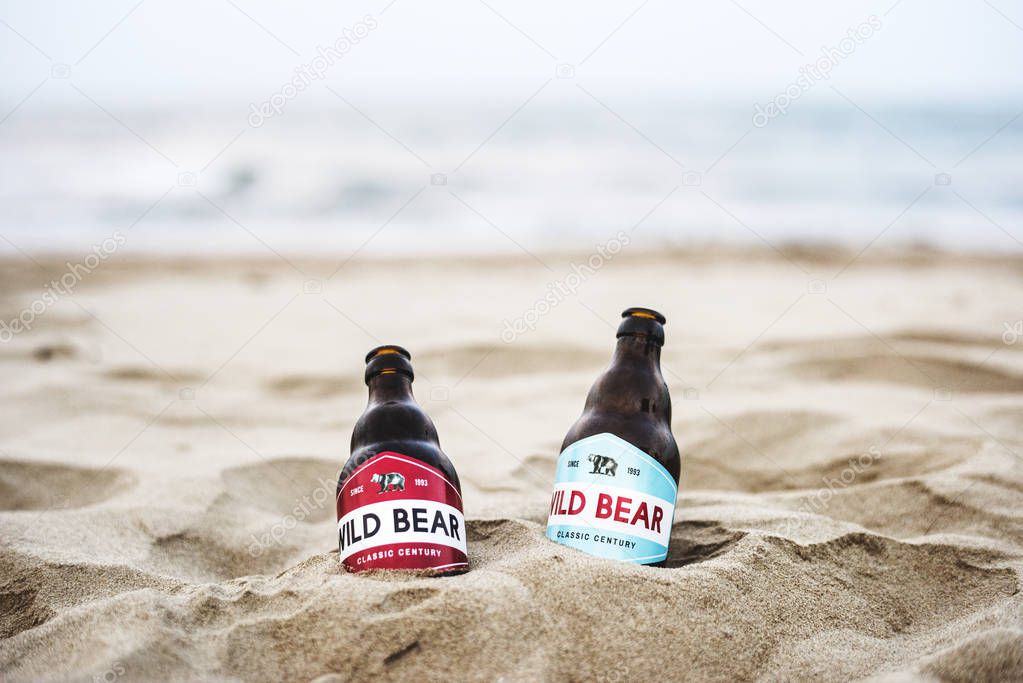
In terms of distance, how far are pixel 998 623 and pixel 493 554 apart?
1.11 meters

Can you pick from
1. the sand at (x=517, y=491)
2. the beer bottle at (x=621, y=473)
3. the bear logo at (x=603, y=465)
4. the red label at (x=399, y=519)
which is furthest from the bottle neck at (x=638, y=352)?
the red label at (x=399, y=519)

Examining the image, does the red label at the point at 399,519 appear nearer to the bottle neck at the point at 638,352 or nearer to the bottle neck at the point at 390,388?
the bottle neck at the point at 390,388

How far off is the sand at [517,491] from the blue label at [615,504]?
10cm

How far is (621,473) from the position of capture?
6.44 ft

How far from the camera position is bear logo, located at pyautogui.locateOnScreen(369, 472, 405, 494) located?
1.88 m

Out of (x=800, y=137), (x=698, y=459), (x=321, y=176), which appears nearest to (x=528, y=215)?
(x=321, y=176)

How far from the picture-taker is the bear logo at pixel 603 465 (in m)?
1.97

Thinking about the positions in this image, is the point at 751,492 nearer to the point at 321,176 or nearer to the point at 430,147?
the point at 321,176

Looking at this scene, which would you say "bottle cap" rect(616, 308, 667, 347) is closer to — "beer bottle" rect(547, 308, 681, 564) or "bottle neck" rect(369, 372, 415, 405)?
"beer bottle" rect(547, 308, 681, 564)

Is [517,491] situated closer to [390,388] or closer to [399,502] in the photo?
[390,388]

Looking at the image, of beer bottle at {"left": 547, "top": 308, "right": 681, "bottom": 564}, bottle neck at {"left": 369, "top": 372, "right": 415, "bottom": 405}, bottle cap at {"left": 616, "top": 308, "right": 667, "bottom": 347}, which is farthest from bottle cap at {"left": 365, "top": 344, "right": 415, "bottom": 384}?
bottle cap at {"left": 616, "top": 308, "right": 667, "bottom": 347}

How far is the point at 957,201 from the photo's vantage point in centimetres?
1127

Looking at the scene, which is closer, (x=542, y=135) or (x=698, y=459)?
(x=698, y=459)

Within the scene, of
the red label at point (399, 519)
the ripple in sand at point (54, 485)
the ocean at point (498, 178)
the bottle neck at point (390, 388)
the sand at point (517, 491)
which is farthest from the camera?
the ocean at point (498, 178)
